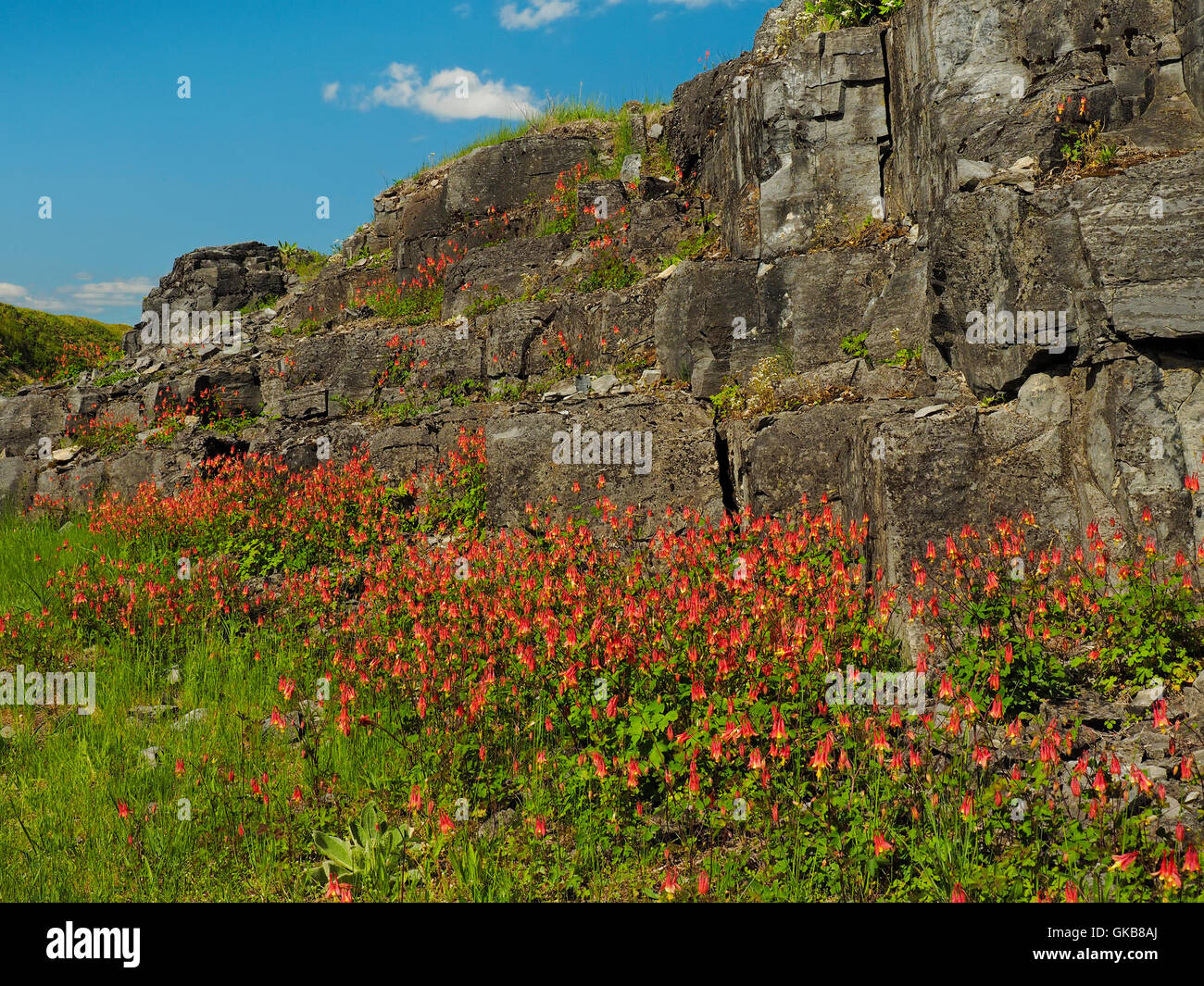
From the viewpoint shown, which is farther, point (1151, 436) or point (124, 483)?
point (124, 483)

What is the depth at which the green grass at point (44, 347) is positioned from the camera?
22141 millimetres

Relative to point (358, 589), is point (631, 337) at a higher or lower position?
higher

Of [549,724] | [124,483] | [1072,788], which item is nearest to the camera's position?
[1072,788]

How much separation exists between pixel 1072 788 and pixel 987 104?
8.03 metres

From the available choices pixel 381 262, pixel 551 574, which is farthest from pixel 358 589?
pixel 381 262

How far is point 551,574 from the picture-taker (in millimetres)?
8359
